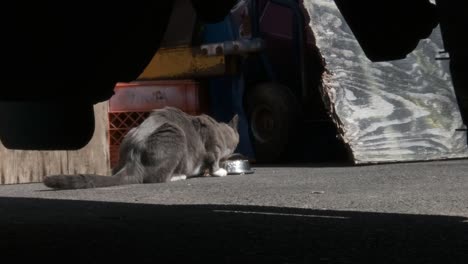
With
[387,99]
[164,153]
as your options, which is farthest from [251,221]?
[387,99]

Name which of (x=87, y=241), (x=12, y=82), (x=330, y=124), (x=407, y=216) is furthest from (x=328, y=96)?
(x=12, y=82)

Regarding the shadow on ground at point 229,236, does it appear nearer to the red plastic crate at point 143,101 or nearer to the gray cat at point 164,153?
the gray cat at point 164,153

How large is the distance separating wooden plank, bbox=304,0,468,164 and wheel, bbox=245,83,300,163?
0.94m

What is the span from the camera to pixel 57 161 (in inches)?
316

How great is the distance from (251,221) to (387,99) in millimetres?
5148

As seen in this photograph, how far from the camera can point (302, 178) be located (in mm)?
7383

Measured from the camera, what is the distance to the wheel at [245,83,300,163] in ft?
32.2

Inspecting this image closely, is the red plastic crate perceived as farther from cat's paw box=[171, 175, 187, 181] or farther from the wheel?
cat's paw box=[171, 175, 187, 181]

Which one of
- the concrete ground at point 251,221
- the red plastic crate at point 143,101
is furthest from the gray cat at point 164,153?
the red plastic crate at point 143,101

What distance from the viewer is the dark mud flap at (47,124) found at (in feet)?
10.0

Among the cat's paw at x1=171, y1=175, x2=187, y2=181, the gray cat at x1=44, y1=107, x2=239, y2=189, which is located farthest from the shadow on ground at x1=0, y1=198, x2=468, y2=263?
the cat's paw at x1=171, y1=175, x2=187, y2=181

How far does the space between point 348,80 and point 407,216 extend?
4.77 m

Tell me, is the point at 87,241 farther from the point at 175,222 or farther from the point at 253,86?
the point at 253,86

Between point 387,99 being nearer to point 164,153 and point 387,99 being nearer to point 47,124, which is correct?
point 164,153
